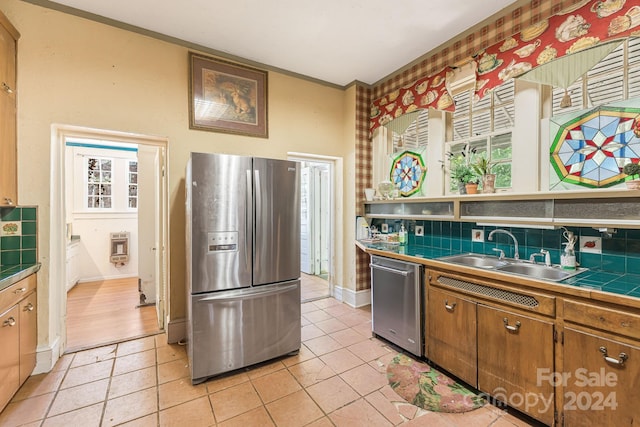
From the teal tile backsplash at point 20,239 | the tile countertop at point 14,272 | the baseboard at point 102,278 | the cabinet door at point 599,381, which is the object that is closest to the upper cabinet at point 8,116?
the teal tile backsplash at point 20,239

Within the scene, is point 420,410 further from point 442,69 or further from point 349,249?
point 442,69

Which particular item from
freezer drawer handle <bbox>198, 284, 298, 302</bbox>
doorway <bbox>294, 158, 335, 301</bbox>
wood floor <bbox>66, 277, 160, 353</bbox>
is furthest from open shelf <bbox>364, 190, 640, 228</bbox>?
wood floor <bbox>66, 277, 160, 353</bbox>

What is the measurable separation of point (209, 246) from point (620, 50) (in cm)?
325

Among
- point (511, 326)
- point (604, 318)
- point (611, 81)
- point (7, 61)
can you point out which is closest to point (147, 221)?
point (7, 61)

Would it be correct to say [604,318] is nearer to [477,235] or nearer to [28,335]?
[477,235]

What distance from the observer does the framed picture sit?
2811 millimetres

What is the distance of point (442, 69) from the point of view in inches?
111

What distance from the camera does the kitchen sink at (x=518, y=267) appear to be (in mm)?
1890

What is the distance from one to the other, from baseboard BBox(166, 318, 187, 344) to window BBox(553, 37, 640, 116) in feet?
12.5

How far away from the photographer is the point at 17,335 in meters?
1.87

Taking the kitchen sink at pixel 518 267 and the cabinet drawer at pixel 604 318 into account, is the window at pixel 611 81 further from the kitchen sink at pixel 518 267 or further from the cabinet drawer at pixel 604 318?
the cabinet drawer at pixel 604 318

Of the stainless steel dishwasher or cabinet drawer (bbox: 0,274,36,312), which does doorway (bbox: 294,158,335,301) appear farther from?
cabinet drawer (bbox: 0,274,36,312)

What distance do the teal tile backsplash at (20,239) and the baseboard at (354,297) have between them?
10.4ft

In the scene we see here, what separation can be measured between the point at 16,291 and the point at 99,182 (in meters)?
3.94
